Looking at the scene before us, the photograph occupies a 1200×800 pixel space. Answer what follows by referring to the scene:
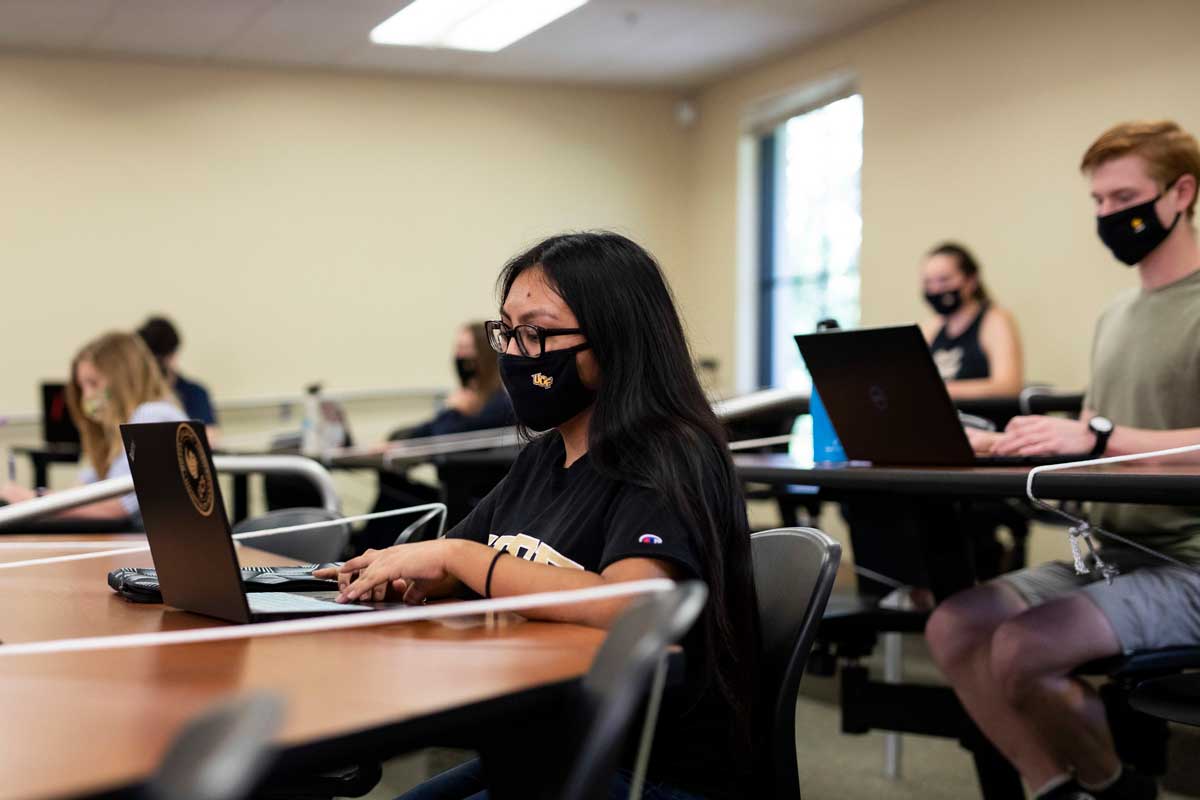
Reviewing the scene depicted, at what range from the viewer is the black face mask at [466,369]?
502cm

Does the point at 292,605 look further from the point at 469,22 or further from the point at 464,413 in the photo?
the point at 469,22

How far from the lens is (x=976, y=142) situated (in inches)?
225

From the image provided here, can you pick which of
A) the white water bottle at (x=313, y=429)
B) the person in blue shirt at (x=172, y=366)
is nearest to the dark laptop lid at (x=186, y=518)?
the white water bottle at (x=313, y=429)

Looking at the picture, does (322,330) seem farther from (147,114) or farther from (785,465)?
(785,465)

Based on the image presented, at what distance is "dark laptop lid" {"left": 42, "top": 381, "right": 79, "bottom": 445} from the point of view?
216 inches

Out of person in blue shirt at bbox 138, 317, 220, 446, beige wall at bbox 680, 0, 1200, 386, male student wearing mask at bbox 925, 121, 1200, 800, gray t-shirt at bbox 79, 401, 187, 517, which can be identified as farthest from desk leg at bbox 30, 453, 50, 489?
male student wearing mask at bbox 925, 121, 1200, 800

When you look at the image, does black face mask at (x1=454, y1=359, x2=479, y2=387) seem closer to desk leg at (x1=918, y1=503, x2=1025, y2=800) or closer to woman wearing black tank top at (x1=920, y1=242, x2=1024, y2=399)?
woman wearing black tank top at (x1=920, y1=242, x2=1024, y2=399)

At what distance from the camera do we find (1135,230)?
215 centimetres

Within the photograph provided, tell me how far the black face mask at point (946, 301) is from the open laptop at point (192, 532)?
3.81 meters

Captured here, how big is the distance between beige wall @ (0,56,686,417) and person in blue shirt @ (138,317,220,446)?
861 millimetres

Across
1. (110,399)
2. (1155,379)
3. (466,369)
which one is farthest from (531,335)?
(466,369)

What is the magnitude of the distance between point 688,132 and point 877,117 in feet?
6.17

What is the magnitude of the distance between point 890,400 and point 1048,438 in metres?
0.26

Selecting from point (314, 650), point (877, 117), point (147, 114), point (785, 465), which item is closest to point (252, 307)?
point (147, 114)
